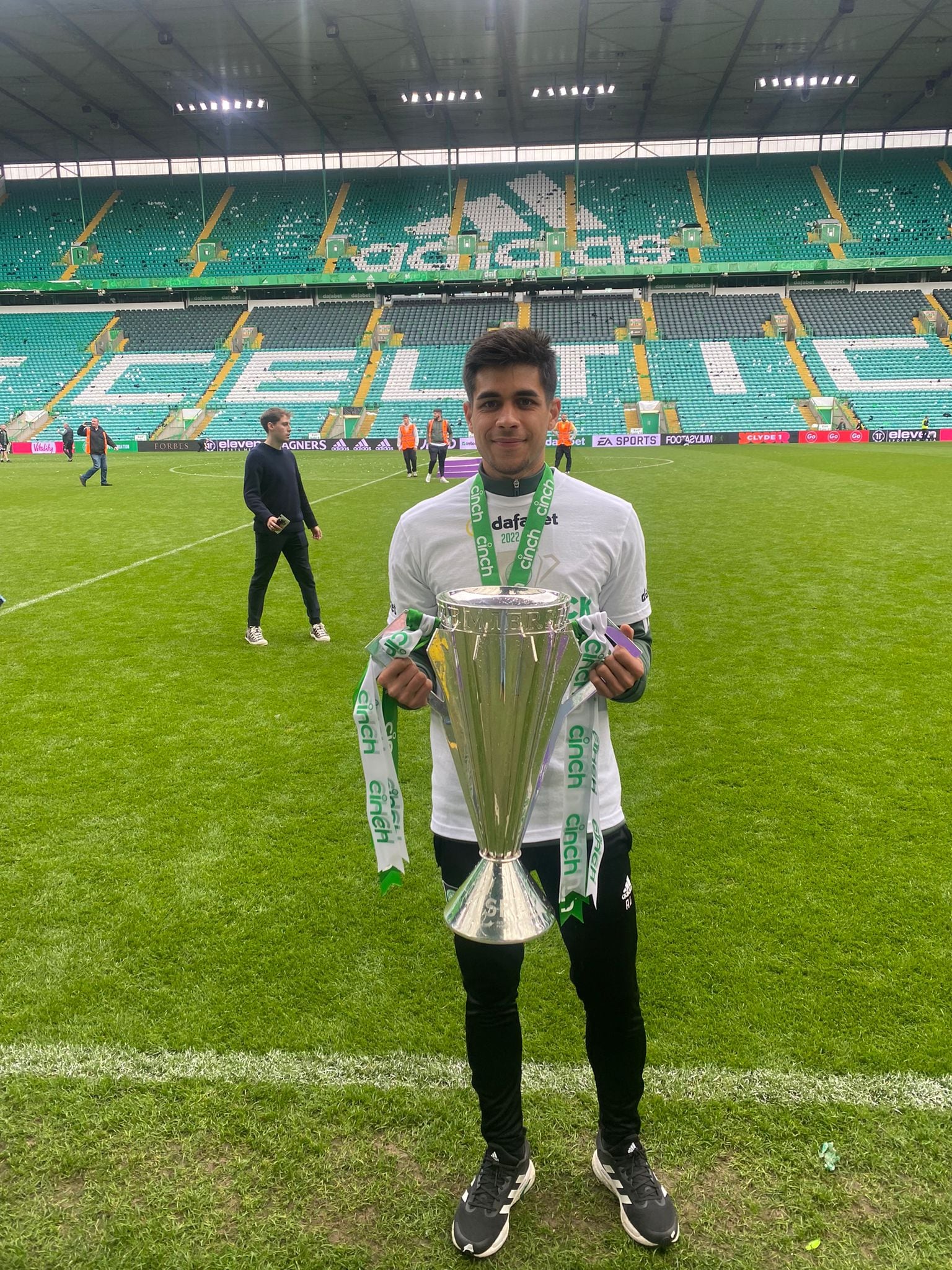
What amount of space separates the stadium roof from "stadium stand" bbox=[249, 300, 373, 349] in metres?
8.17

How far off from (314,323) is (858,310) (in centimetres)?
2720

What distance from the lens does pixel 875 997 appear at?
2.91m

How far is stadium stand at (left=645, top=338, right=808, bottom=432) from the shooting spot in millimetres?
35656

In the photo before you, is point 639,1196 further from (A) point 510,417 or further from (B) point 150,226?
(B) point 150,226

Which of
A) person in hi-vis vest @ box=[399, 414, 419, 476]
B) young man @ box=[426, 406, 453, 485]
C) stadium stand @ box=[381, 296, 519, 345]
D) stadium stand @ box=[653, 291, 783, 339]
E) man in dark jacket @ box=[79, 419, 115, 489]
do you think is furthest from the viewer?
stadium stand @ box=[381, 296, 519, 345]

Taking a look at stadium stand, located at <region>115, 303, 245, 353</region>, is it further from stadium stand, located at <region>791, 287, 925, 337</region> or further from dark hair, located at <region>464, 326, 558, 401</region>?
dark hair, located at <region>464, 326, 558, 401</region>

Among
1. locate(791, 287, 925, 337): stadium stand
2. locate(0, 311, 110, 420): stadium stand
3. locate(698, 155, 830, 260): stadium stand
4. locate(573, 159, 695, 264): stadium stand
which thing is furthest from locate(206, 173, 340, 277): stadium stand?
locate(791, 287, 925, 337): stadium stand

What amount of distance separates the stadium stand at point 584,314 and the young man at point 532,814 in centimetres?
4122

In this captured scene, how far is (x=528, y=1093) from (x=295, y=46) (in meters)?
37.7

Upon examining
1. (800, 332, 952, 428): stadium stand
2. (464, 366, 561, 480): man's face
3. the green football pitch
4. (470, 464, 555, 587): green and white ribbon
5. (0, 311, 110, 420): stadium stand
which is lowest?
the green football pitch

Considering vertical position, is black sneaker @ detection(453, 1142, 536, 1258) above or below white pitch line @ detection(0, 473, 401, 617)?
below

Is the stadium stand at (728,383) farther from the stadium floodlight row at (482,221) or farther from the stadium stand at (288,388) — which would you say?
the stadium stand at (288,388)

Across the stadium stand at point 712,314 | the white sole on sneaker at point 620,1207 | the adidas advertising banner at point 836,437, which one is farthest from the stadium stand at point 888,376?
the white sole on sneaker at point 620,1207

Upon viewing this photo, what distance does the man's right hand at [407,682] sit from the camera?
1.66 metres
